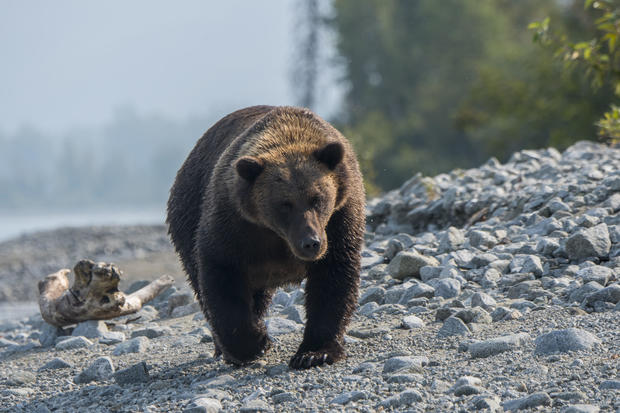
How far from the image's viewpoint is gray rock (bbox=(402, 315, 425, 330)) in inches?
214

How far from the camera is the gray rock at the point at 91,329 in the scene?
6.90m

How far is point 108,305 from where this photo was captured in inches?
269

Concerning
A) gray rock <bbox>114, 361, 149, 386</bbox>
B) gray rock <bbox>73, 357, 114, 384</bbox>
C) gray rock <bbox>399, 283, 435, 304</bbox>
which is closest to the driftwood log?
gray rock <bbox>73, 357, 114, 384</bbox>

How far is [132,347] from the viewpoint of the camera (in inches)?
243

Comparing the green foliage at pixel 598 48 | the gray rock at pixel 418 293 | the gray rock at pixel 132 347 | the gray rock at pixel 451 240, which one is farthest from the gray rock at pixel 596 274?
the green foliage at pixel 598 48

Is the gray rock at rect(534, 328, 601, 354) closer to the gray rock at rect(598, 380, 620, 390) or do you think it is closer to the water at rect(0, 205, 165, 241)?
A: the gray rock at rect(598, 380, 620, 390)

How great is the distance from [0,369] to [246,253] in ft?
8.78

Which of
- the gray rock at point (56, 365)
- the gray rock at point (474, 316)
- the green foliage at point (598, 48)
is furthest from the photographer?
the green foliage at point (598, 48)

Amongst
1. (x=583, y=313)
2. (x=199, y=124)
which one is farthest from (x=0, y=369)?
(x=199, y=124)

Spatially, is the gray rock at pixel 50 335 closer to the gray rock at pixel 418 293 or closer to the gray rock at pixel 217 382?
the gray rock at pixel 217 382

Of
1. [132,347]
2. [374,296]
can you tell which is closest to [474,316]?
[374,296]

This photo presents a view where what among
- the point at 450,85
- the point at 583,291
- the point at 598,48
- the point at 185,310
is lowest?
the point at 450,85

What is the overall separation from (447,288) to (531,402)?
8.76ft

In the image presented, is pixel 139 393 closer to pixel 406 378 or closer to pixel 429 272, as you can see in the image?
pixel 406 378
